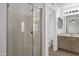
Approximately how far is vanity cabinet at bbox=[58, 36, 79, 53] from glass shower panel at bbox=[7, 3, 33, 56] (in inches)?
18.7

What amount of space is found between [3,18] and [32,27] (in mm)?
488

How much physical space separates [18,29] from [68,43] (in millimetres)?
823

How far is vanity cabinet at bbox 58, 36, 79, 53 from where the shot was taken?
1.21m

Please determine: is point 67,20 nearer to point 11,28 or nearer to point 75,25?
point 75,25

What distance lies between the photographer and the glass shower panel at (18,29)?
1001 millimetres

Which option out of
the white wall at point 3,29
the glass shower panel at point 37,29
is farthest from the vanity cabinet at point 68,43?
the white wall at point 3,29

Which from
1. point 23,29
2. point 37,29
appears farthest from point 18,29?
point 37,29

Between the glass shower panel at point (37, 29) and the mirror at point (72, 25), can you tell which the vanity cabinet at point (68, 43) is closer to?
the mirror at point (72, 25)

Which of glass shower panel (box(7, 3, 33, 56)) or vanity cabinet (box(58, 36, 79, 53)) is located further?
vanity cabinet (box(58, 36, 79, 53))

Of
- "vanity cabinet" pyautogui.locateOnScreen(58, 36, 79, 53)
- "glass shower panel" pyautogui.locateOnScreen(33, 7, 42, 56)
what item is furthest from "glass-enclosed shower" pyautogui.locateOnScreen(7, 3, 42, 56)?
"vanity cabinet" pyautogui.locateOnScreen(58, 36, 79, 53)

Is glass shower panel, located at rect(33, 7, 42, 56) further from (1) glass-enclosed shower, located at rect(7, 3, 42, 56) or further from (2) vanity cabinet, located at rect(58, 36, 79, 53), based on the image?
(2) vanity cabinet, located at rect(58, 36, 79, 53)

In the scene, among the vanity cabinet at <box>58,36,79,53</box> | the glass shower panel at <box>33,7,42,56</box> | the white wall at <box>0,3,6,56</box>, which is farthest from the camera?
the glass shower panel at <box>33,7,42,56</box>

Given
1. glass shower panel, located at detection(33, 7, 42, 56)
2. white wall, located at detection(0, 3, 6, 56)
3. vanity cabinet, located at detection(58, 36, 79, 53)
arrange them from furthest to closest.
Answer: glass shower panel, located at detection(33, 7, 42, 56) → vanity cabinet, located at detection(58, 36, 79, 53) → white wall, located at detection(0, 3, 6, 56)

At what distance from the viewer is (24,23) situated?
44.2 inches
